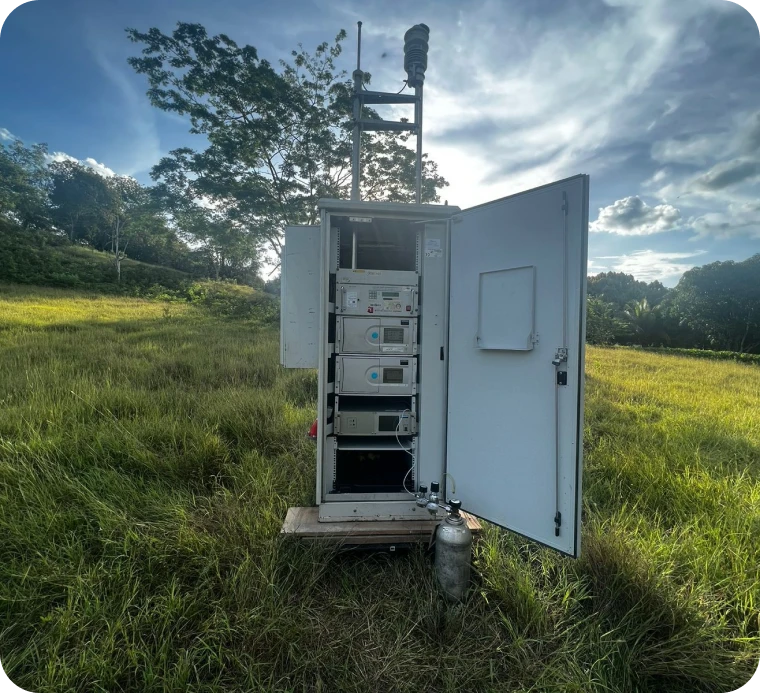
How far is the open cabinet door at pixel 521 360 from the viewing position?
155cm

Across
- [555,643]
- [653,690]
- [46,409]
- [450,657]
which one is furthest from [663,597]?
[46,409]

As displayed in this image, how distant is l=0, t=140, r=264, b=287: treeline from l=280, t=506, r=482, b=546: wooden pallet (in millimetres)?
7730

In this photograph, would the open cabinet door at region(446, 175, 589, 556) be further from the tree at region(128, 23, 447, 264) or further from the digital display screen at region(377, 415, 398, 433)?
the tree at region(128, 23, 447, 264)

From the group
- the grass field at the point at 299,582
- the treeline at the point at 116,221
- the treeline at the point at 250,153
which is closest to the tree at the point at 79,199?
the treeline at the point at 116,221

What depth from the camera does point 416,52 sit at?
7.08 ft

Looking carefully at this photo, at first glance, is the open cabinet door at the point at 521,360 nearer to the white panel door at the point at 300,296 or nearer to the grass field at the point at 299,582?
the grass field at the point at 299,582

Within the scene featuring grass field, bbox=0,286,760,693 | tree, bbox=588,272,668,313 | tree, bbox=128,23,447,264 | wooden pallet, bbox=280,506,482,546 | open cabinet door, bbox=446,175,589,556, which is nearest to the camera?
grass field, bbox=0,286,760,693

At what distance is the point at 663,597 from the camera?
5.10ft

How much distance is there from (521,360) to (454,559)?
1.09 m

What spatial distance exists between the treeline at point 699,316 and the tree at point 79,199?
3029 cm

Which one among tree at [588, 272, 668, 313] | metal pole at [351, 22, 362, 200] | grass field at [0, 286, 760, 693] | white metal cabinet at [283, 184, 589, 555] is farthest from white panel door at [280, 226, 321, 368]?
tree at [588, 272, 668, 313]

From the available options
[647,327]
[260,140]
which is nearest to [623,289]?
[647,327]

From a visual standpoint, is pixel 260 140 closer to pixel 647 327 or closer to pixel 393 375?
pixel 393 375

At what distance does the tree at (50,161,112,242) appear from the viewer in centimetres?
1983
